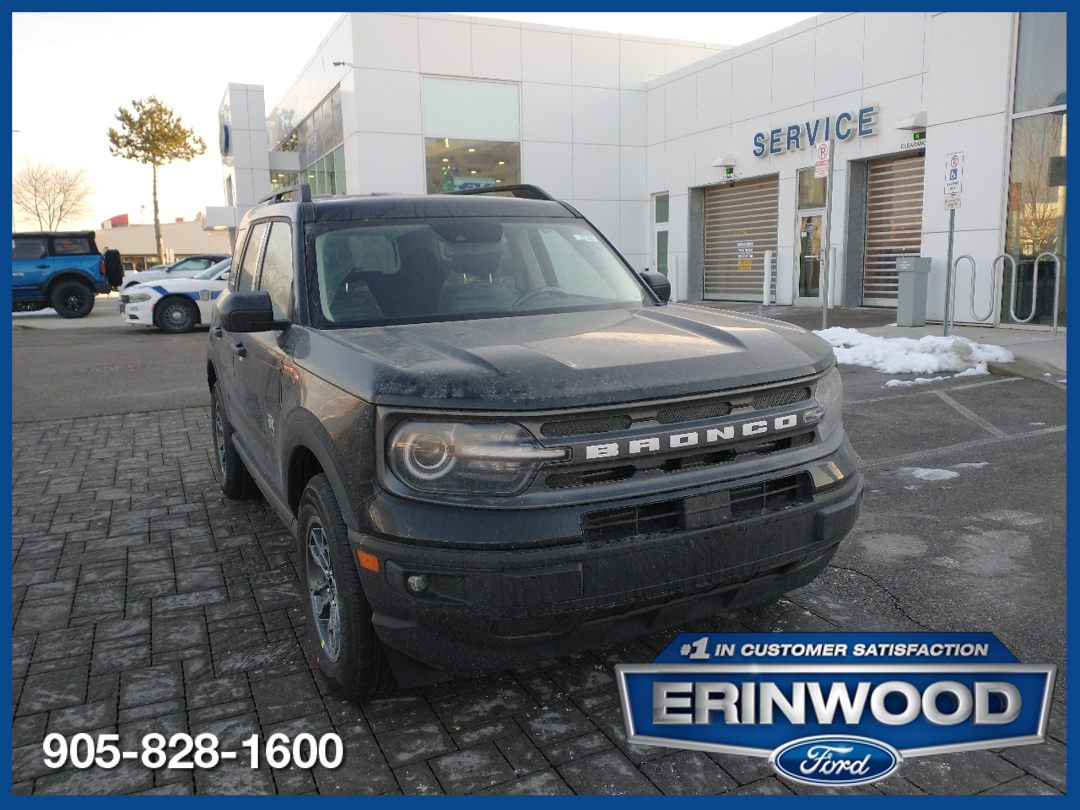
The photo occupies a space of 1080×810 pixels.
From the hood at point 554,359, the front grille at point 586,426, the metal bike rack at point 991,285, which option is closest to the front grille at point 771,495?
the hood at point 554,359

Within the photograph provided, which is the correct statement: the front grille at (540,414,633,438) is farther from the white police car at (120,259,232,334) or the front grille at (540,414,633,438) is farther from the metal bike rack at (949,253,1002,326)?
the white police car at (120,259,232,334)

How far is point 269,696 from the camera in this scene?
310cm

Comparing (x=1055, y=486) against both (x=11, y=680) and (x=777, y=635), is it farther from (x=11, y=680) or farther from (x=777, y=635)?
(x=11, y=680)

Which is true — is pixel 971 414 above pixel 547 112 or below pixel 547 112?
below

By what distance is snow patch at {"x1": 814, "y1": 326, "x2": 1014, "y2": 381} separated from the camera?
9.61 metres

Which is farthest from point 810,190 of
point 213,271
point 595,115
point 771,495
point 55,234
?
point 55,234

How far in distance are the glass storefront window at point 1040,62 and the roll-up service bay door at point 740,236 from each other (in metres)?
7.39

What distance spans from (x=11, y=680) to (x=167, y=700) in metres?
0.68

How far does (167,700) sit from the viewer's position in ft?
10.2

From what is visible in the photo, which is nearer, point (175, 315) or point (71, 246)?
point (175, 315)

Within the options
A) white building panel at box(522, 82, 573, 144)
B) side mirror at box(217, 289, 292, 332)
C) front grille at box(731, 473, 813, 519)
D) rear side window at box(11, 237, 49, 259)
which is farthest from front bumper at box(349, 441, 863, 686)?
rear side window at box(11, 237, 49, 259)

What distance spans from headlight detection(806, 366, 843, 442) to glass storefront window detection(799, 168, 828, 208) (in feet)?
55.4

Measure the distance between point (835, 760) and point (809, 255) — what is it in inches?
714

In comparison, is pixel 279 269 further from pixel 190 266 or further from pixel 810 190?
pixel 190 266
